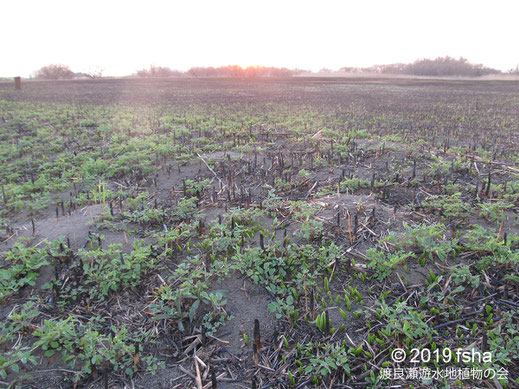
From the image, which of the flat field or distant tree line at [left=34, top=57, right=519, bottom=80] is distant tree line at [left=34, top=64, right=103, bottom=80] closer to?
distant tree line at [left=34, top=57, right=519, bottom=80]

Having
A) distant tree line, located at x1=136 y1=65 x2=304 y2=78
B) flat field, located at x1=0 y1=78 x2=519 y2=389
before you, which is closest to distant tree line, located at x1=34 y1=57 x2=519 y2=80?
distant tree line, located at x1=136 y1=65 x2=304 y2=78

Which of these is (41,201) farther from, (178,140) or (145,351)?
(178,140)

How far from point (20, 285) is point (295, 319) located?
284cm

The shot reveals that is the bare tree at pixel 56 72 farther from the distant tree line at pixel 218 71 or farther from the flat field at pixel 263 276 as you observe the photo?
the flat field at pixel 263 276

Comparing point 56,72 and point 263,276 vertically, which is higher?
point 56,72

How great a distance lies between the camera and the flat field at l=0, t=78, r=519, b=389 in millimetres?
2691

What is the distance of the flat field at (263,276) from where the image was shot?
8.83 ft

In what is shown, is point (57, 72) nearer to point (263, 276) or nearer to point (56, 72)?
point (56, 72)

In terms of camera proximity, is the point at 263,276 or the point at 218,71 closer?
the point at 263,276

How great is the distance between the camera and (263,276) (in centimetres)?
358

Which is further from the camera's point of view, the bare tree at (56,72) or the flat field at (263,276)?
the bare tree at (56,72)

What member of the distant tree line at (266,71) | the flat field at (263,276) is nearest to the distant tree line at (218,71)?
the distant tree line at (266,71)

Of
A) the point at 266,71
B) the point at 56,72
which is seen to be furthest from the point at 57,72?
the point at 266,71

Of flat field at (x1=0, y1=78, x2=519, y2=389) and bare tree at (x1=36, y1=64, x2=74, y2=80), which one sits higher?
bare tree at (x1=36, y1=64, x2=74, y2=80)
